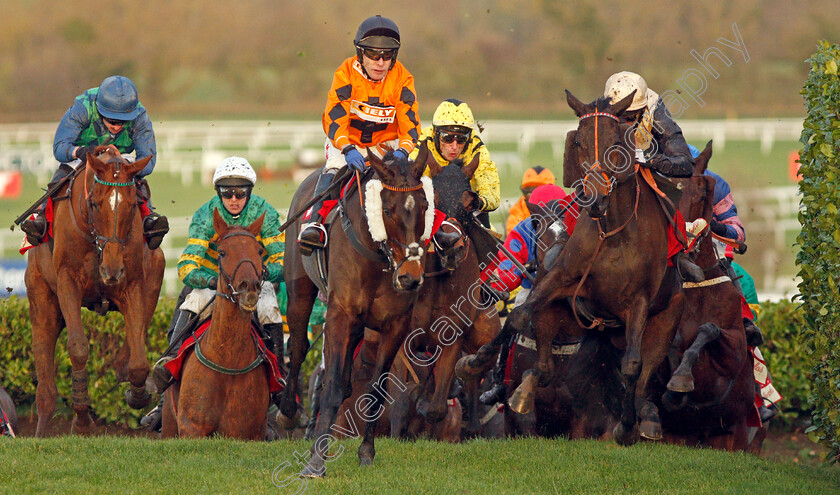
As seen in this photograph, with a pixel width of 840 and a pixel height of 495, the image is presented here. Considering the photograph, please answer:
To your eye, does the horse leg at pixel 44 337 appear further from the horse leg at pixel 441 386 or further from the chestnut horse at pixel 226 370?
the horse leg at pixel 441 386

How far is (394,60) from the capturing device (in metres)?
7.80

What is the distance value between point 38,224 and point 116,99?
1175 millimetres

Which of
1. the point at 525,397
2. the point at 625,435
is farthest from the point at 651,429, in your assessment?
the point at 525,397

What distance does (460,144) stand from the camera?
824cm

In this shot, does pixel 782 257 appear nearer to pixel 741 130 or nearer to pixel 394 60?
pixel 741 130

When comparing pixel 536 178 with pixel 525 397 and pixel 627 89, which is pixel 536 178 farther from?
pixel 525 397

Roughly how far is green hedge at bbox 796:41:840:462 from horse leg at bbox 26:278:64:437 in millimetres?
5808

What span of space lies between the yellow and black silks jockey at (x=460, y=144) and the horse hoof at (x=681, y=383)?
188 cm

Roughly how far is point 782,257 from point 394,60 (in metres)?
14.7

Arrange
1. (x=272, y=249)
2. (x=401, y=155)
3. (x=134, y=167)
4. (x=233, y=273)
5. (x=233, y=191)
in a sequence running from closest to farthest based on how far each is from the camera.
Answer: (x=401, y=155) < (x=233, y=273) < (x=134, y=167) < (x=233, y=191) < (x=272, y=249)

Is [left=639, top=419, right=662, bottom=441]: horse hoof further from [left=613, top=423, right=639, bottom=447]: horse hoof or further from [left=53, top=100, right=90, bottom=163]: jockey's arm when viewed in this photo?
[left=53, top=100, right=90, bottom=163]: jockey's arm

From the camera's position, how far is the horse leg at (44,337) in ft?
27.8

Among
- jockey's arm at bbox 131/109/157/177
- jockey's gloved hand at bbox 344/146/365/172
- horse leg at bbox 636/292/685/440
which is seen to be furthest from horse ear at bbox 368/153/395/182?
jockey's arm at bbox 131/109/157/177


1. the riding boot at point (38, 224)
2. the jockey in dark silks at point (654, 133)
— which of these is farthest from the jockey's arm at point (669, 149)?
the riding boot at point (38, 224)
